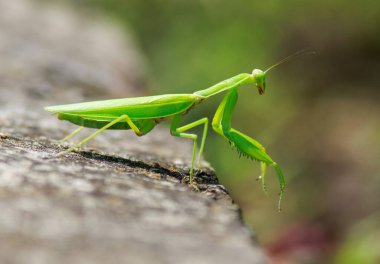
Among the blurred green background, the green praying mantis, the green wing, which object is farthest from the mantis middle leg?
the blurred green background

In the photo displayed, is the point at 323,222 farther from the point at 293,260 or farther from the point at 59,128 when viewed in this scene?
the point at 59,128

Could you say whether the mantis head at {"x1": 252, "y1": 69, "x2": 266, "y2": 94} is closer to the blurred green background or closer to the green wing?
the green wing

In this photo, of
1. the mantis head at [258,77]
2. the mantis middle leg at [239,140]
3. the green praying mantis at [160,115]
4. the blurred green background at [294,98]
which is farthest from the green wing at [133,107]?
the blurred green background at [294,98]

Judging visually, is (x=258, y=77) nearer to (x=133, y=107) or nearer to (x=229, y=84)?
(x=229, y=84)

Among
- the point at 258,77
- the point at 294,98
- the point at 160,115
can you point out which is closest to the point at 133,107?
the point at 160,115

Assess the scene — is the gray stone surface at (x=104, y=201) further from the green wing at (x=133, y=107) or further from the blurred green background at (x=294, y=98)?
the blurred green background at (x=294, y=98)

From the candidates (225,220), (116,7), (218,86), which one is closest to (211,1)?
(116,7)

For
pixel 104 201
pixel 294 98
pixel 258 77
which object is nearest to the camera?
pixel 104 201
